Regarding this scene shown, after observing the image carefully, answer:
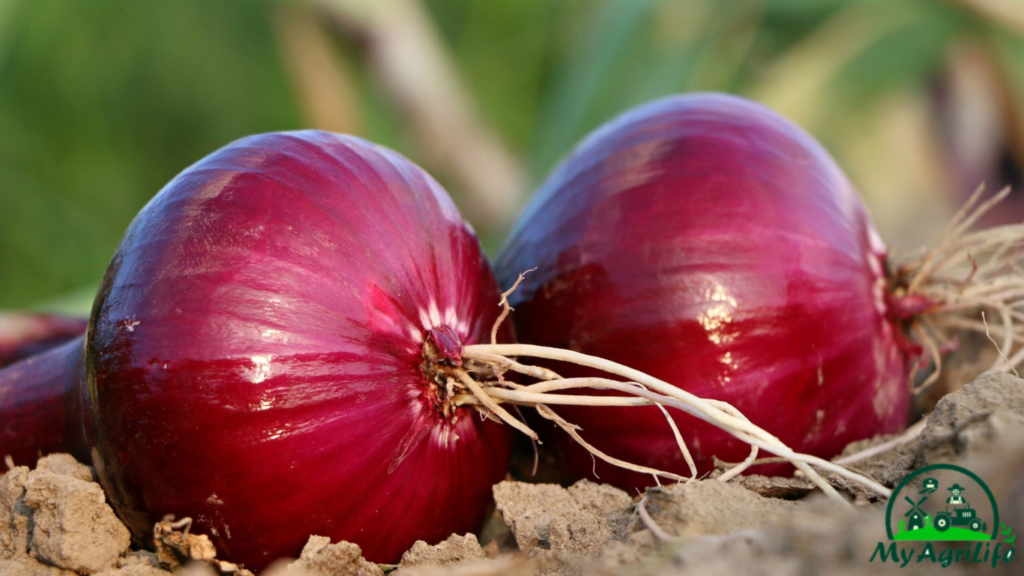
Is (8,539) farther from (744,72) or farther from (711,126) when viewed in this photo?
(744,72)

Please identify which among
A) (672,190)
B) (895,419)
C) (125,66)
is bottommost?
(895,419)

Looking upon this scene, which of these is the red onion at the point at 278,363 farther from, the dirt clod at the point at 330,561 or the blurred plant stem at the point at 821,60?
the blurred plant stem at the point at 821,60

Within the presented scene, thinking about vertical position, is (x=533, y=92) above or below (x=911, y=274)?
above

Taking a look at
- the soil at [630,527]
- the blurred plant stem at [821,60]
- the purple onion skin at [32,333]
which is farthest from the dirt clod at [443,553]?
the blurred plant stem at [821,60]

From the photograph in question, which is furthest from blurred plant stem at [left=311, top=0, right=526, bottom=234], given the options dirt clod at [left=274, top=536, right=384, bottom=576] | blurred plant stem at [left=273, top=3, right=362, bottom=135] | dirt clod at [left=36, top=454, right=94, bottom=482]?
dirt clod at [left=274, top=536, right=384, bottom=576]

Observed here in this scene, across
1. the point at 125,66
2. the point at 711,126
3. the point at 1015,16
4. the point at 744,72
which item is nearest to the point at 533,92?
the point at 744,72

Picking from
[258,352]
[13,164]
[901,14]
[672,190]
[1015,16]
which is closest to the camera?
[258,352]
